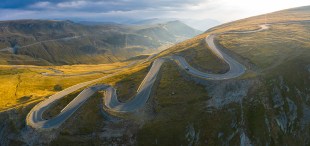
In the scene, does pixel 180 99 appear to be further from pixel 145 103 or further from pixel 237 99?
pixel 237 99

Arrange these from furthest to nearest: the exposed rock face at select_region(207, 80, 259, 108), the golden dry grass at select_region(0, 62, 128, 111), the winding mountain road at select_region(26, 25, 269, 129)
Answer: the golden dry grass at select_region(0, 62, 128, 111) → the winding mountain road at select_region(26, 25, 269, 129) → the exposed rock face at select_region(207, 80, 259, 108)

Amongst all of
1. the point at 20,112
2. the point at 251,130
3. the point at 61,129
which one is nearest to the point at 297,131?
the point at 251,130

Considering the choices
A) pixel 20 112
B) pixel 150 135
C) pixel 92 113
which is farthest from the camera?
pixel 20 112

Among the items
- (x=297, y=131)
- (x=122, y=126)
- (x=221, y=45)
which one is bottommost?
(x=297, y=131)

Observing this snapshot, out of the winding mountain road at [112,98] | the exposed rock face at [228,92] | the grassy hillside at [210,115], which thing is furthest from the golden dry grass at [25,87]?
the exposed rock face at [228,92]

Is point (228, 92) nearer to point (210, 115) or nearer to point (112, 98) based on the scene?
point (210, 115)

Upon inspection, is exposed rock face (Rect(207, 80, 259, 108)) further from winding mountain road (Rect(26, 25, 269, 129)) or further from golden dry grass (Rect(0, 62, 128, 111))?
golden dry grass (Rect(0, 62, 128, 111))

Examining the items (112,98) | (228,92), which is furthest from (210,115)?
(112,98)

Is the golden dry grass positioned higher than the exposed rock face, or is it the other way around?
the exposed rock face

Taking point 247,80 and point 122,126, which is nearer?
point 122,126

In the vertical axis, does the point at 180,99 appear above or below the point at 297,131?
above

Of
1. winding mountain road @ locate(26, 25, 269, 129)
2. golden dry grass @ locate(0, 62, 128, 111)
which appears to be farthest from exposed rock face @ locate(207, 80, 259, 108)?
golden dry grass @ locate(0, 62, 128, 111)
